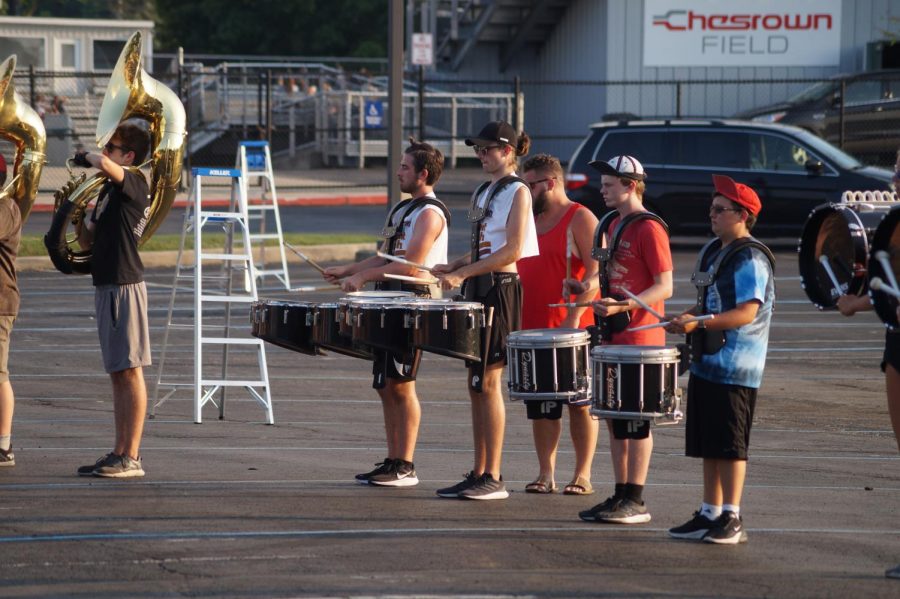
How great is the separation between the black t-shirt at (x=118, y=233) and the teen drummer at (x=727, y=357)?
3416mm

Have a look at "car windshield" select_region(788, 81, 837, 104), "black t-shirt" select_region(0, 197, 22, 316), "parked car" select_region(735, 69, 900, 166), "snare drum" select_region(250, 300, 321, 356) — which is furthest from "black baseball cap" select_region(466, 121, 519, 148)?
"car windshield" select_region(788, 81, 837, 104)

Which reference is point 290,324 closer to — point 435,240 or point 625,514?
point 435,240

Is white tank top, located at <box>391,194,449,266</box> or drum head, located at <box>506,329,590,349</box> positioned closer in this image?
drum head, located at <box>506,329,590,349</box>

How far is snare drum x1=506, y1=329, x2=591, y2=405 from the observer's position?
8055 millimetres

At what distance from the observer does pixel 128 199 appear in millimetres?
8914

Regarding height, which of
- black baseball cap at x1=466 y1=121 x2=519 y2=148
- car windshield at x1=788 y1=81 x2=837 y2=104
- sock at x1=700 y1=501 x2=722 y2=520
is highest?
car windshield at x1=788 y1=81 x2=837 y2=104

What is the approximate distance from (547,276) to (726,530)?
6.59 ft

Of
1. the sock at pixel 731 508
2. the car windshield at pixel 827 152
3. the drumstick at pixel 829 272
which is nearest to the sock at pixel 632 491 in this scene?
the sock at pixel 731 508

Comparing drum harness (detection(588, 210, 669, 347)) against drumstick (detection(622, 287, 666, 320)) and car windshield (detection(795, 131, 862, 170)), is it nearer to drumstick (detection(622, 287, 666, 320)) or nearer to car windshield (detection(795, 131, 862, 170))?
drumstick (detection(622, 287, 666, 320))

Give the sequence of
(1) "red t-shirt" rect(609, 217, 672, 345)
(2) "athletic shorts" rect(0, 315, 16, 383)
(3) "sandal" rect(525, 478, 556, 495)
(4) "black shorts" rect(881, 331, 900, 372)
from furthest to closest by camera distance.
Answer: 1. (2) "athletic shorts" rect(0, 315, 16, 383)
2. (3) "sandal" rect(525, 478, 556, 495)
3. (1) "red t-shirt" rect(609, 217, 672, 345)
4. (4) "black shorts" rect(881, 331, 900, 372)

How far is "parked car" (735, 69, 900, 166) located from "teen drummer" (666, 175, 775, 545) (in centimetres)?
2162

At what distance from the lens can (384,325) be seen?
323 inches

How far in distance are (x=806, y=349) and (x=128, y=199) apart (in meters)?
8.06

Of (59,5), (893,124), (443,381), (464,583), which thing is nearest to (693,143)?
(893,124)
